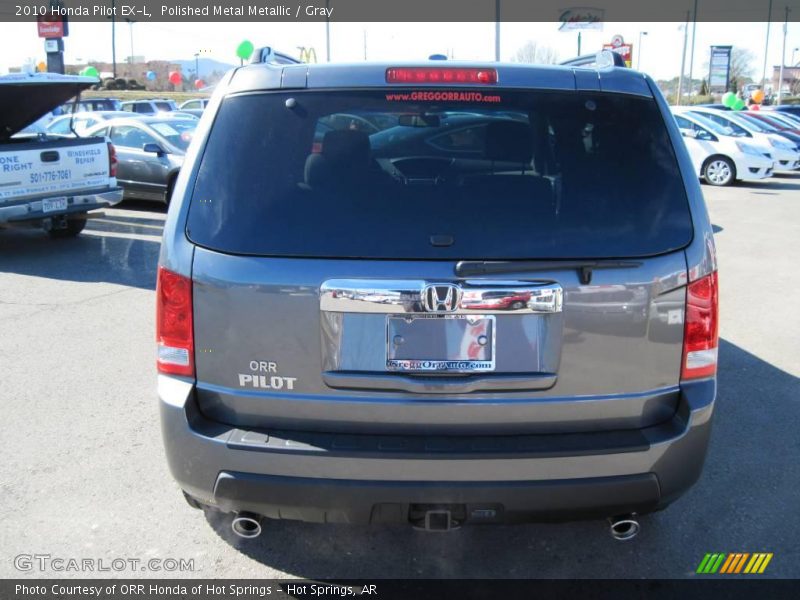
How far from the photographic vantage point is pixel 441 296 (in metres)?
2.63

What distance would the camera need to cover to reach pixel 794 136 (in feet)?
74.4

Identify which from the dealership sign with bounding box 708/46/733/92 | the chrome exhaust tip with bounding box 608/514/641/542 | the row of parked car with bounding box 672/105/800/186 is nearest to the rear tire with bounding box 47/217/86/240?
the chrome exhaust tip with bounding box 608/514/641/542

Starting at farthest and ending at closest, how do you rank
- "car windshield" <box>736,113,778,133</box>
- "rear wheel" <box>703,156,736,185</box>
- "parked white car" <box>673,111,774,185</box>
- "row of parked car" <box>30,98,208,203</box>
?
"car windshield" <box>736,113,778,133</box> → "rear wheel" <box>703,156,736,185</box> → "parked white car" <box>673,111,774,185</box> → "row of parked car" <box>30,98,208,203</box>

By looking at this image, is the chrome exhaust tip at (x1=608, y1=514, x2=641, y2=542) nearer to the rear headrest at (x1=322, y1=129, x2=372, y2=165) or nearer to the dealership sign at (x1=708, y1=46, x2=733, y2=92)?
the rear headrest at (x1=322, y1=129, x2=372, y2=165)

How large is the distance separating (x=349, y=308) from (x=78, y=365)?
389 cm

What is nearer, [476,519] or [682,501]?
[476,519]

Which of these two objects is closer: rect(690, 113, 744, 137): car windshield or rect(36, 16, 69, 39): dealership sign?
rect(690, 113, 744, 137): car windshield

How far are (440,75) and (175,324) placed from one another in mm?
1314

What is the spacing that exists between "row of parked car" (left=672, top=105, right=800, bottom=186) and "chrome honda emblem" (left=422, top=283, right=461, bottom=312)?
670 inches

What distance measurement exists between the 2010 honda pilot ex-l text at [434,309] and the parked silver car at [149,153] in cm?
1052

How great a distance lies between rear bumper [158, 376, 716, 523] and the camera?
2.69m

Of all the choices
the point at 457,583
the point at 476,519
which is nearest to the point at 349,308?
the point at 476,519

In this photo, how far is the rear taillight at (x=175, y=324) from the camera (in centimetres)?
281

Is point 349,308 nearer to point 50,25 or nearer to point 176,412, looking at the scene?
point 176,412
